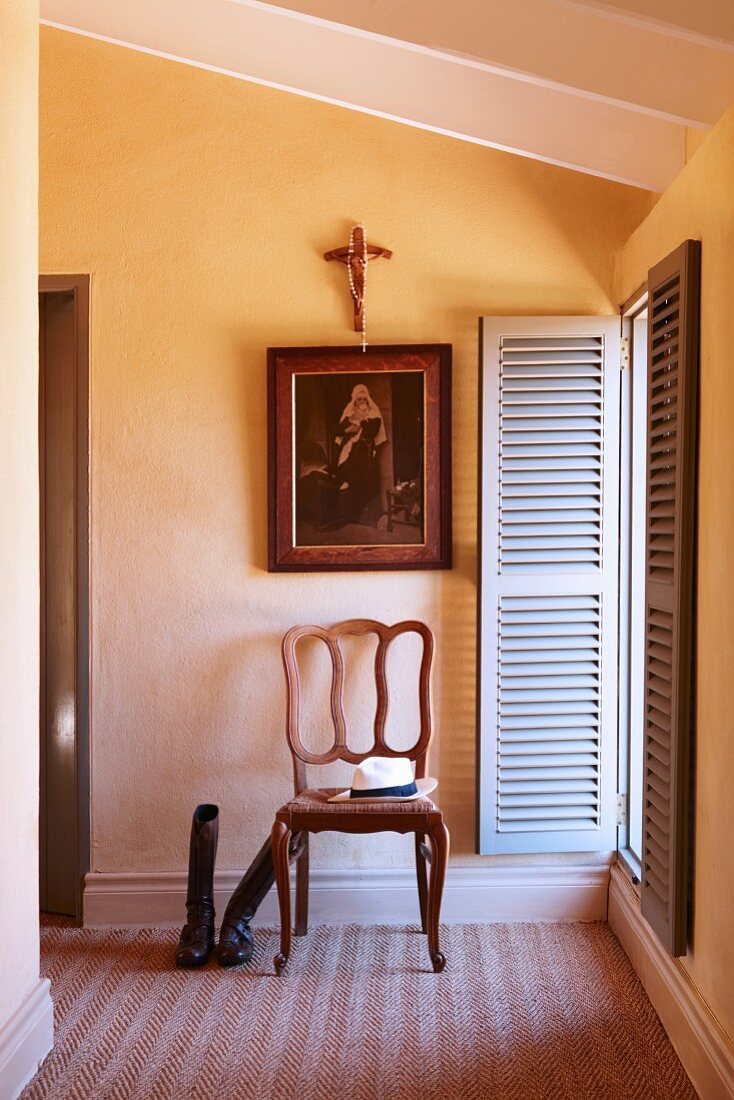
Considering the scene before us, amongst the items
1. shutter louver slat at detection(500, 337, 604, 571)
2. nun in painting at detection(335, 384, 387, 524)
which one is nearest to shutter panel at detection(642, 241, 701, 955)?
shutter louver slat at detection(500, 337, 604, 571)

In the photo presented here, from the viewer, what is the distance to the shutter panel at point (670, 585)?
2326 millimetres

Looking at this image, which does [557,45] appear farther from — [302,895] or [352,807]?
[302,895]

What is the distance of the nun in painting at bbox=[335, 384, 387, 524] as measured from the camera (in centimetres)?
323

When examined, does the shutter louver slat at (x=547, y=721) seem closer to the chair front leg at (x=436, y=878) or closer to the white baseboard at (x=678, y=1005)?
the white baseboard at (x=678, y=1005)

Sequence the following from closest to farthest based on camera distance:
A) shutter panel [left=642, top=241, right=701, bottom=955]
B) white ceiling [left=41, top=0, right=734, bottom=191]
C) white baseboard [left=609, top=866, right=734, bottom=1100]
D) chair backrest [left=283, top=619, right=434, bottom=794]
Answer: white baseboard [left=609, top=866, right=734, bottom=1100], white ceiling [left=41, top=0, right=734, bottom=191], shutter panel [left=642, top=241, right=701, bottom=955], chair backrest [left=283, top=619, right=434, bottom=794]

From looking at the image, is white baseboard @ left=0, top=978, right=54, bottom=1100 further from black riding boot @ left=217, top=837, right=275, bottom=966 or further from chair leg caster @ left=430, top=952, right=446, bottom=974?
chair leg caster @ left=430, top=952, right=446, bottom=974

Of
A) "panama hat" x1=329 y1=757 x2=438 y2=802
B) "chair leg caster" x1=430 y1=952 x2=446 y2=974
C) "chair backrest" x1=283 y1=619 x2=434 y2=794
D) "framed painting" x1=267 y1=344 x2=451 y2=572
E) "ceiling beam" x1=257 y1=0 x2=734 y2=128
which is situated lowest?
"chair leg caster" x1=430 y1=952 x2=446 y2=974

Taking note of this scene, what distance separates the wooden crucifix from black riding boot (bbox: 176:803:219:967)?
1.81 m

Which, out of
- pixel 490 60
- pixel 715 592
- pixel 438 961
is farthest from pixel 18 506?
pixel 438 961

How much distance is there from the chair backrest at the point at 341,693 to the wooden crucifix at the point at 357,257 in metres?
1.09

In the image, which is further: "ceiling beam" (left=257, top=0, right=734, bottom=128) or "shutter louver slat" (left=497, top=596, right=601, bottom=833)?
"shutter louver slat" (left=497, top=596, right=601, bottom=833)

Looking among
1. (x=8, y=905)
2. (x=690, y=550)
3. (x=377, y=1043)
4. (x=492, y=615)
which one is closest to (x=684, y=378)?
(x=690, y=550)

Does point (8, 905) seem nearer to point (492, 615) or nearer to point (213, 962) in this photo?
point (213, 962)

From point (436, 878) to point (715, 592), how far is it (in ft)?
4.05
